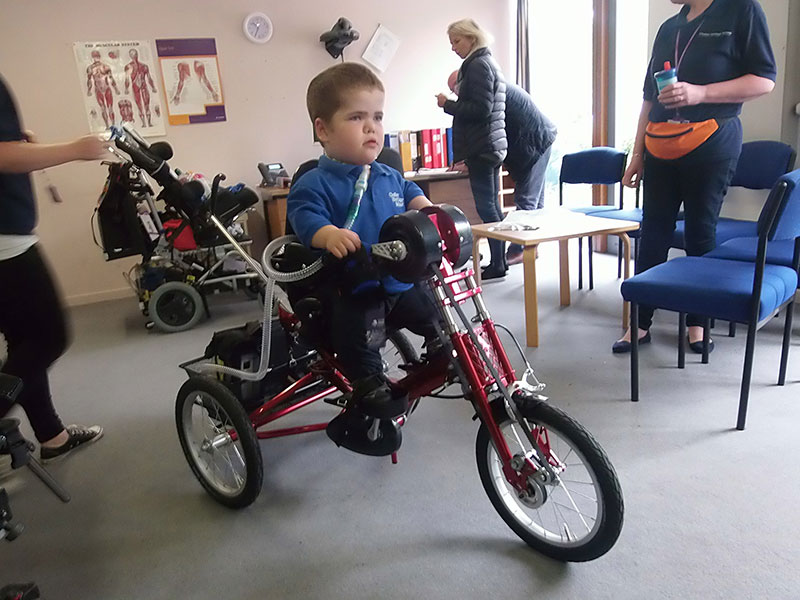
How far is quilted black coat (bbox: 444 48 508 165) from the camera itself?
343cm

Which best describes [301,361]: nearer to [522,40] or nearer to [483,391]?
[483,391]

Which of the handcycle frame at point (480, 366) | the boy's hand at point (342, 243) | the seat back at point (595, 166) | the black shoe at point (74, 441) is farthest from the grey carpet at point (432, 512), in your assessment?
the seat back at point (595, 166)

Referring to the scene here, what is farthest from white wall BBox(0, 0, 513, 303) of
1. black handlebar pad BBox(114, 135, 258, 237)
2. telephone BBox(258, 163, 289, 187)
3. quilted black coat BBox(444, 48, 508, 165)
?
black handlebar pad BBox(114, 135, 258, 237)

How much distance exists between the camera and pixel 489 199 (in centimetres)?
371

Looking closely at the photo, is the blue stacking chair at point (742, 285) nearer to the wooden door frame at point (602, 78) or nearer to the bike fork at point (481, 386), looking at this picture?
the bike fork at point (481, 386)

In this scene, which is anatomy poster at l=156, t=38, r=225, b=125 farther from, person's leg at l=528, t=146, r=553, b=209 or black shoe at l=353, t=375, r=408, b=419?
black shoe at l=353, t=375, r=408, b=419

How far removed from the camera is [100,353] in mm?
3021

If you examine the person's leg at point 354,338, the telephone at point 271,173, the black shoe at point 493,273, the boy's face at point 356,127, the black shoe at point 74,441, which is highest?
the boy's face at point 356,127

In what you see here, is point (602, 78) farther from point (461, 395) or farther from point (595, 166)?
point (461, 395)

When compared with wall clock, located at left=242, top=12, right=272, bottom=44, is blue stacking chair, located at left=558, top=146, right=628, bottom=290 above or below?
below

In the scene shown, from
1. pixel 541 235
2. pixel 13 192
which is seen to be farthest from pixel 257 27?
pixel 13 192

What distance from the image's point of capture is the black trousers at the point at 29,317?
5.27 ft

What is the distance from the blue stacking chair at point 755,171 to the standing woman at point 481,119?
1221 millimetres

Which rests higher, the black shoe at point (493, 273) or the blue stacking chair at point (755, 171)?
the blue stacking chair at point (755, 171)
